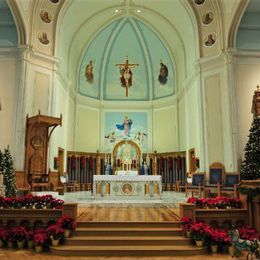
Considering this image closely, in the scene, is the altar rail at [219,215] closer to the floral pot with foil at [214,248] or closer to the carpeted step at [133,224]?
the carpeted step at [133,224]

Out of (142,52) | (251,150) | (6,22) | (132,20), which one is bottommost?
(251,150)

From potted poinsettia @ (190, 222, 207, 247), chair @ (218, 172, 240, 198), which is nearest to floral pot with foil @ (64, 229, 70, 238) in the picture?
potted poinsettia @ (190, 222, 207, 247)

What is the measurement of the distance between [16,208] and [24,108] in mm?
5713

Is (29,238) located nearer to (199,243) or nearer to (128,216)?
(128,216)

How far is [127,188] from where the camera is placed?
1080 cm

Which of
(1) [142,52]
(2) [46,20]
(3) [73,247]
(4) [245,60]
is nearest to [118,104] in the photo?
(1) [142,52]

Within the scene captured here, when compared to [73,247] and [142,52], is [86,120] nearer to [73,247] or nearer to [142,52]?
[142,52]

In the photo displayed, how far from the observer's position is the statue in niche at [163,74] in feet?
59.6

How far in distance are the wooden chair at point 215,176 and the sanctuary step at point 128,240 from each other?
5320 mm

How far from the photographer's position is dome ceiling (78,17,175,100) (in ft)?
57.5

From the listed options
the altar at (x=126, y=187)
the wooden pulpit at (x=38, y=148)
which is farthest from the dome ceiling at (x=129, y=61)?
the altar at (x=126, y=187)

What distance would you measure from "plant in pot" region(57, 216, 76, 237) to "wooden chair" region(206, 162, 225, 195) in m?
6.56

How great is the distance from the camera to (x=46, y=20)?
12883 millimetres

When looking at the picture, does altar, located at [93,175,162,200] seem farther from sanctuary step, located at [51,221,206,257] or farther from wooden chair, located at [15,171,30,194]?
sanctuary step, located at [51,221,206,257]
